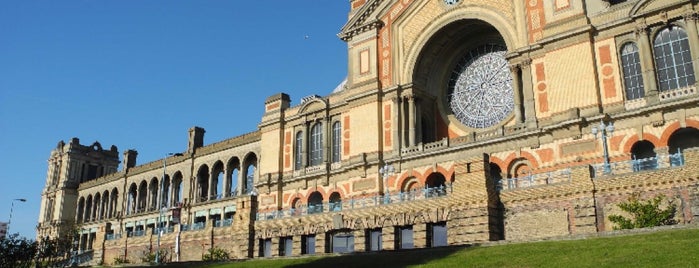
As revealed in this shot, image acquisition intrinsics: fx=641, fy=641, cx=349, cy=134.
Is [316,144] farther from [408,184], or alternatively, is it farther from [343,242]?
[343,242]

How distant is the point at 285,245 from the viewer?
1762 inches

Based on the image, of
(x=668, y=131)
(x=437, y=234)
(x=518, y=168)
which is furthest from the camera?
(x=518, y=168)

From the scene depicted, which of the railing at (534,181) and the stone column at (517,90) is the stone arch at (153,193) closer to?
the stone column at (517,90)

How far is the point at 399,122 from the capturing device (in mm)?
48844

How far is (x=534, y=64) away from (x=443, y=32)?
922 cm

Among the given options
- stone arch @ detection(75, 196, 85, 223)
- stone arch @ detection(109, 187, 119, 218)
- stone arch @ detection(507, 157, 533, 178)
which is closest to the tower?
stone arch @ detection(75, 196, 85, 223)

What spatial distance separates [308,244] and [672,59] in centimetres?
2531

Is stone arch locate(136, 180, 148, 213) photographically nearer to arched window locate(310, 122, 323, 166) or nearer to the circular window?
arched window locate(310, 122, 323, 166)

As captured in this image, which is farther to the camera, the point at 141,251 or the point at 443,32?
the point at 141,251

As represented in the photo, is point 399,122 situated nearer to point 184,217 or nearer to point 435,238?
point 435,238

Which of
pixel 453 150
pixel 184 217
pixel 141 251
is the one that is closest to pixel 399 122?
pixel 453 150

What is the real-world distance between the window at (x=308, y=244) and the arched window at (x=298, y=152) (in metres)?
13.3

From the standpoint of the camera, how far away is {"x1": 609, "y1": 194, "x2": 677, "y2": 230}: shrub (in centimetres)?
2741

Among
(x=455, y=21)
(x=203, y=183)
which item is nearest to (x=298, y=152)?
(x=455, y=21)
